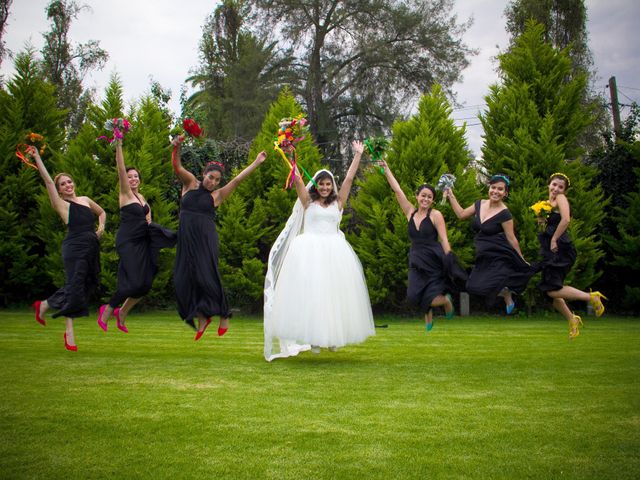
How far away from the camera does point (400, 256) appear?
54.4 feet

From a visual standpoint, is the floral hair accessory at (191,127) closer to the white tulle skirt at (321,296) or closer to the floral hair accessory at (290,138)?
the floral hair accessory at (290,138)

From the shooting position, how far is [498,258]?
8586 mm

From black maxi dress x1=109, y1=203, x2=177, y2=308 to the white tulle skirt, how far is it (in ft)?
6.01

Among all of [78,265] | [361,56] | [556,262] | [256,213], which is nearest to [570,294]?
[556,262]

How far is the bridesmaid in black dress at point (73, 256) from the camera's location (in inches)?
334

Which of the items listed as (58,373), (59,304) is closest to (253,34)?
(59,304)

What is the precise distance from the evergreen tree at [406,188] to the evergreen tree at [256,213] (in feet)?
6.70

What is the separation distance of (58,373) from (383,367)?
3688 mm

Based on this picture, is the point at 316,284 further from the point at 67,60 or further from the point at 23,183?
the point at 67,60

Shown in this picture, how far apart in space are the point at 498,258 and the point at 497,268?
0.45 ft

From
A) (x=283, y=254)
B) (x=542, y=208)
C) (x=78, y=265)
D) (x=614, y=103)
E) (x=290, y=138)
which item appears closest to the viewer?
(x=283, y=254)

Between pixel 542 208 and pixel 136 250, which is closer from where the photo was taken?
pixel 136 250

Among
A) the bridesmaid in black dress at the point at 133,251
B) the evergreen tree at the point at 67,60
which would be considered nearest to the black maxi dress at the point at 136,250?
the bridesmaid in black dress at the point at 133,251

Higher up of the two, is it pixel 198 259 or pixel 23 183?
pixel 23 183
